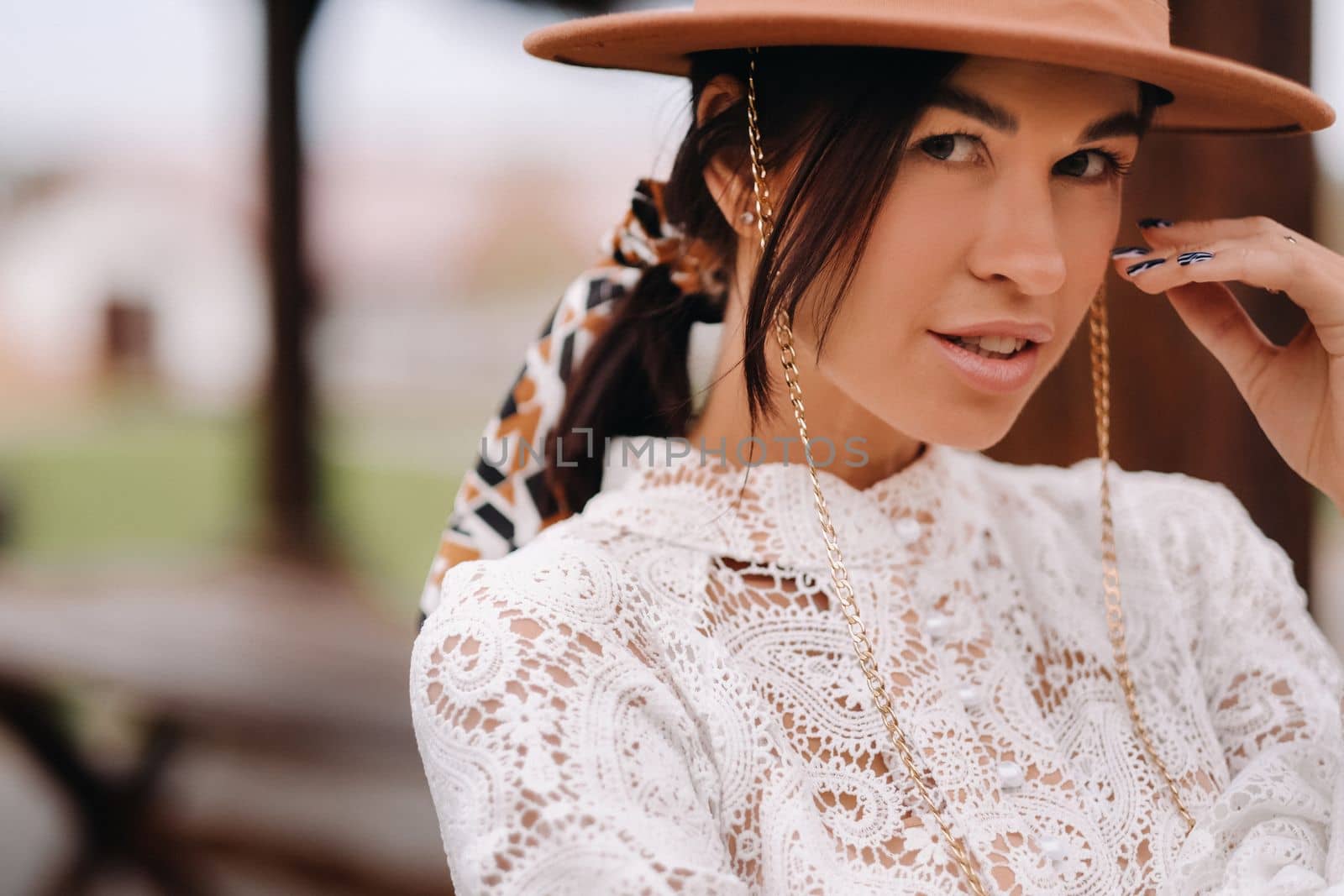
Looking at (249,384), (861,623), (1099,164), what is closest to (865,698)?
(861,623)

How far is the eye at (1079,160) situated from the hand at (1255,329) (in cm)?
12

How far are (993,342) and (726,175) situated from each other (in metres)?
0.31

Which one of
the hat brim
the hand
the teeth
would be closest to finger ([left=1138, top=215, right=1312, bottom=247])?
the hand

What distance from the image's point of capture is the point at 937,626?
1162mm

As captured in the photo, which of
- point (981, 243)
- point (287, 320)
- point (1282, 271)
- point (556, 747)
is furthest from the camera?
point (287, 320)

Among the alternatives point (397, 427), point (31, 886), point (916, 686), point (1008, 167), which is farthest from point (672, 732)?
point (397, 427)

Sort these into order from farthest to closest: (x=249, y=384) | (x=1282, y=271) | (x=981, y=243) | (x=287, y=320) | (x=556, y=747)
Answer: (x=249, y=384) → (x=287, y=320) → (x=1282, y=271) → (x=981, y=243) → (x=556, y=747)

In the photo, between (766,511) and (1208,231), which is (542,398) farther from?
(1208,231)

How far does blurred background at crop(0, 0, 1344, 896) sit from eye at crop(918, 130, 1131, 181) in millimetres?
1607

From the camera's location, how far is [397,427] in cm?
568

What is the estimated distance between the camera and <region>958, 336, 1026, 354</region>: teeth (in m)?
1.05

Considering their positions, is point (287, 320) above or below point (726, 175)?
below

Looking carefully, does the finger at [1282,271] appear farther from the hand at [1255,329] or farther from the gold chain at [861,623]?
the gold chain at [861,623]

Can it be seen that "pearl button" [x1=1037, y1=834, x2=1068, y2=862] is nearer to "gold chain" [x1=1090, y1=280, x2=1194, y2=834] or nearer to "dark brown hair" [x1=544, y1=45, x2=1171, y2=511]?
"gold chain" [x1=1090, y1=280, x2=1194, y2=834]
